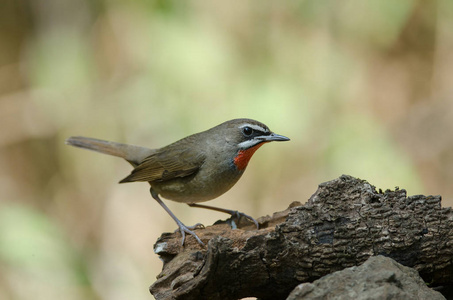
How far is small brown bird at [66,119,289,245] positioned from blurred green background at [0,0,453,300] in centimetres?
201

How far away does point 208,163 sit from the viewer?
5309mm

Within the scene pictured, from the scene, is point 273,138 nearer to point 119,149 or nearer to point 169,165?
point 169,165

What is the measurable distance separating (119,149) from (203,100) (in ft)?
5.58

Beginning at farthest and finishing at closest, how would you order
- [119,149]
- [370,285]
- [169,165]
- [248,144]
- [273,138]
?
[119,149]
[169,165]
[248,144]
[273,138]
[370,285]

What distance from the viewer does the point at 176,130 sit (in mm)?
7684

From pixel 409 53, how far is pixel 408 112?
89 centimetres

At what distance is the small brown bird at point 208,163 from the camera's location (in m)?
5.25

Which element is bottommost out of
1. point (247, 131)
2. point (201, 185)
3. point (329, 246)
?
point (329, 246)

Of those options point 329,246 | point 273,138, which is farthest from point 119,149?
point 329,246

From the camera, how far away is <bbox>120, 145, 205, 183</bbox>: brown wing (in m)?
5.36

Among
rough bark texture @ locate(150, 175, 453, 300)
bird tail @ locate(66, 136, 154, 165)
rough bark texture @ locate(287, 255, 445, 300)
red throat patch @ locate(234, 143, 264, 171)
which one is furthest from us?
bird tail @ locate(66, 136, 154, 165)

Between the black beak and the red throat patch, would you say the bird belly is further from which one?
the black beak

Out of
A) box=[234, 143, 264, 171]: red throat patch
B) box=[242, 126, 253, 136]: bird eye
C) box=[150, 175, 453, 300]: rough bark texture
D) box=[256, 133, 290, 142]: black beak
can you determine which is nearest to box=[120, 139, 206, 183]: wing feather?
box=[234, 143, 264, 171]: red throat patch

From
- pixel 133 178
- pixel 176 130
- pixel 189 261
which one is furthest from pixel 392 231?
pixel 176 130
